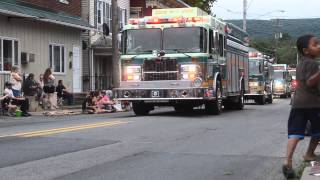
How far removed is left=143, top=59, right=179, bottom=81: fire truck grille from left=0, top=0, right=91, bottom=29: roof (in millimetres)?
6786

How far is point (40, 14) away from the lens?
26.4 metres

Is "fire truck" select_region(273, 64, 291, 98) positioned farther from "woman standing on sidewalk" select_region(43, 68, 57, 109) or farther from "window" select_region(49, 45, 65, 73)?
"woman standing on sidewalk" select_region(43, 68, 57, 109)

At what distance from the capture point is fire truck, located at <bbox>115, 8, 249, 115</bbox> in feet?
62.2

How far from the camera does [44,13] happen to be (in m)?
27.2

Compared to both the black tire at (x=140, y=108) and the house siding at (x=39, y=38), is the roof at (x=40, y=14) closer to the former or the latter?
the house siding at (x=39, y=38)

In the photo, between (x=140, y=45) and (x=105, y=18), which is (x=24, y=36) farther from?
(x=105, y=18)

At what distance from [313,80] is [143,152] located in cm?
405

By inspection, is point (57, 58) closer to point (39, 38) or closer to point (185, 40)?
point (39, 38)


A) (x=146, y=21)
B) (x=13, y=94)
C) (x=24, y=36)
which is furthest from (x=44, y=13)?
(x=146, y=21)

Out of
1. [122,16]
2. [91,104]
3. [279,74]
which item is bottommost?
[91,104]

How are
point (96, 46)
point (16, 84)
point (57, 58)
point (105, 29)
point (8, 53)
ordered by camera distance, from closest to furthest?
point (16, 84) → point (8, 53) → point (57, 58) → point (96, 46) → point (105, 29)

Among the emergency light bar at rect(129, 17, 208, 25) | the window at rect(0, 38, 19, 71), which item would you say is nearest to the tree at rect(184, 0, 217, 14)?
the window at rect(0, 38, 19, 71)

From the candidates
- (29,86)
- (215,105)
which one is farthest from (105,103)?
(215,105)

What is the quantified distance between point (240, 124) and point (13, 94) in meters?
8.85
